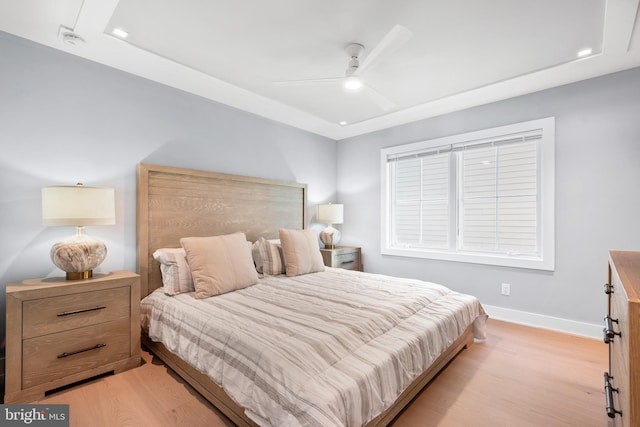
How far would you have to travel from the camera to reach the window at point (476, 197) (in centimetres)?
314

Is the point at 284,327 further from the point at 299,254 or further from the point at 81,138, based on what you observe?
the point at 81,138

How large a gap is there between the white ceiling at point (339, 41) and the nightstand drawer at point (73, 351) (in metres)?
2.14

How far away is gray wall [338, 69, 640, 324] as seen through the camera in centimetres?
269

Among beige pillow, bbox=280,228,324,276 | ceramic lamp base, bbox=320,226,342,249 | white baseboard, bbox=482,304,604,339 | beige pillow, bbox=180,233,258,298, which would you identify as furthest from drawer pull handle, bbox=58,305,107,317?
white baseboard, bbox=482,304,604,339

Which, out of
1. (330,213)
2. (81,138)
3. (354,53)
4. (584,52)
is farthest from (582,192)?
(81,138)

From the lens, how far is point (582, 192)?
114 inches

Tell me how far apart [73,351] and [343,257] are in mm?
3067

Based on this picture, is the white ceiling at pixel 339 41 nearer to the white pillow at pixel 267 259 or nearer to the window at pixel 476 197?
the window at pixel 476 197

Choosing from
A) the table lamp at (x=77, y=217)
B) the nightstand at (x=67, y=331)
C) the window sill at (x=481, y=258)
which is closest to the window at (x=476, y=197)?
the window sill at (x=481, y=258)

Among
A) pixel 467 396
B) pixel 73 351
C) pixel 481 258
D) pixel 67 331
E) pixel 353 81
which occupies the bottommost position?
pixel 467 396

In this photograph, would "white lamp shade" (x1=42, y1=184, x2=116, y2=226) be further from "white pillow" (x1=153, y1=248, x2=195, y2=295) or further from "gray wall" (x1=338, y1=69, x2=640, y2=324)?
"gray wall" (x1=338, y1=69, x2=640, y2=324)

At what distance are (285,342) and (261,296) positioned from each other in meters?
0.89

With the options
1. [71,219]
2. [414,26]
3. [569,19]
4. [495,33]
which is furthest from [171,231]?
[569,19]

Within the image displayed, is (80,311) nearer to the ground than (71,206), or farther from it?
nearer to the ground
